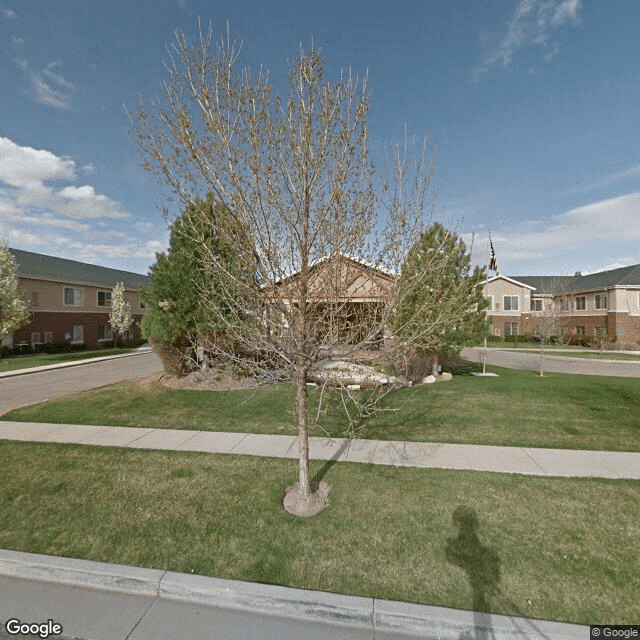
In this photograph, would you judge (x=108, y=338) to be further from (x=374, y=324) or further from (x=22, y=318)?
(x=374, y=324)

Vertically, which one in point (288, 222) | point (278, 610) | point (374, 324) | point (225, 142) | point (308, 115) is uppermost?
Result: point (308, 115)

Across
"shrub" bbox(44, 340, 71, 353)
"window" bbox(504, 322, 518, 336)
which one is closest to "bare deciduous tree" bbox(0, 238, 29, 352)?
"shrub" bbox(44, 340, 71, 353)

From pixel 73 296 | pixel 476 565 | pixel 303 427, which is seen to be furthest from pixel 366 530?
pixel 73 296

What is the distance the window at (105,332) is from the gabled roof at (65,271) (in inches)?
158

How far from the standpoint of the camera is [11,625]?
294cm

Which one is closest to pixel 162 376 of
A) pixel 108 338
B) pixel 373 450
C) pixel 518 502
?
pixel 373 450

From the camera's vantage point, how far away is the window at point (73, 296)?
29.2 m

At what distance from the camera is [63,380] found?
50.3ft

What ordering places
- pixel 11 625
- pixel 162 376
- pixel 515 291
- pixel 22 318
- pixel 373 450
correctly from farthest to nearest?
pixel 515 291
pixel 22 318
pixel 162 376
pixel 373 450
pixel 11 625

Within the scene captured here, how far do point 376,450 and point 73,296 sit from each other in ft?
110

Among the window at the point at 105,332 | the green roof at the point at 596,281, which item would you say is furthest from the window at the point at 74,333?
the green roof at the point at 596,281

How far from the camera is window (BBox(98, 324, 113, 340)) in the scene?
32469 mm

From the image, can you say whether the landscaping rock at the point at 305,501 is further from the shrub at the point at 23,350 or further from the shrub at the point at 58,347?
the shrub at the point at 58,347

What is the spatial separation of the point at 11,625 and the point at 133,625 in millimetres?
1084
